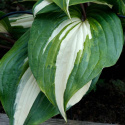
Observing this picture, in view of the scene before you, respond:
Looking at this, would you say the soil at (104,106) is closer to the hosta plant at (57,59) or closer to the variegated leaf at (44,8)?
the hosta plant at (57,59)

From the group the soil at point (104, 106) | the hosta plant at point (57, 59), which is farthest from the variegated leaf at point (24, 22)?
the soil at point (104, 106)

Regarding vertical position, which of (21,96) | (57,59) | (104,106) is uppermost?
(57,59)

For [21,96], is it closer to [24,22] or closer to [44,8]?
[44,8]

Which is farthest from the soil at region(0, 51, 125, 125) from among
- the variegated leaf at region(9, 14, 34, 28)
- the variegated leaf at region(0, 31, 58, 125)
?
the variegated leaf at region(9, 14, 34, 28)

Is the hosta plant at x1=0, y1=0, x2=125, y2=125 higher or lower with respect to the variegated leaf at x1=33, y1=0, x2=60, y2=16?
lower

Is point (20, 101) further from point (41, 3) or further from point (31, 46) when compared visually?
point (41, 3)

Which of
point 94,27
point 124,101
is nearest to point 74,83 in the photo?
point 94,27

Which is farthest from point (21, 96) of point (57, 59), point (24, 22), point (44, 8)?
point (24, 22)

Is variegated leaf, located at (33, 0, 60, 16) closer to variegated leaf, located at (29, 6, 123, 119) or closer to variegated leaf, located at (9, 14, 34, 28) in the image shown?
variegated leaf, located at (29, 6, 123, 119)
